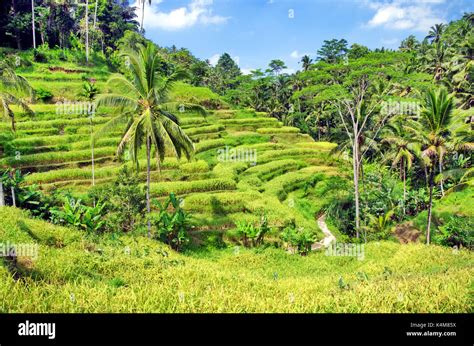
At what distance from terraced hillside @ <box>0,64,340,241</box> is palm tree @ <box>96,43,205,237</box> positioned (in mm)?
3762

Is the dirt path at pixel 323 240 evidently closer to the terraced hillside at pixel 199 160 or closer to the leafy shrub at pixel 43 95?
the terraced hillside at pixel 199 160

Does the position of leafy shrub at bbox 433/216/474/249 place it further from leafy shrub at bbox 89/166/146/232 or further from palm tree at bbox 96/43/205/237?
leafy shrub at bbox 89/166/146/232

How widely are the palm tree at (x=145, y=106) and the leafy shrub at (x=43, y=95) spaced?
1479 cm

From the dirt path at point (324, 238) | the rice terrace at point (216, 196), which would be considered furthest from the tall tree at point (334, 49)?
the dirt path at point (324, 238)

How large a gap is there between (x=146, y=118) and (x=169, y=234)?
416 cm

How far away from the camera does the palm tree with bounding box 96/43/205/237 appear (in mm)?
11391

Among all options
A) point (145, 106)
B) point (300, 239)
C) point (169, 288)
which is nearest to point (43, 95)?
point (145, 106)

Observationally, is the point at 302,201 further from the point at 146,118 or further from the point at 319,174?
the point at 146,118

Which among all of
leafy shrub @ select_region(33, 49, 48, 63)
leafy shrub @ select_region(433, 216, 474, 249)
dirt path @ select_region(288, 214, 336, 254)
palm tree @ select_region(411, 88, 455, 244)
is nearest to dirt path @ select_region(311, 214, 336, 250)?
dirt path @ select_region(288, 214, 336, 254)

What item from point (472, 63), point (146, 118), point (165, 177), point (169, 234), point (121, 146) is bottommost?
point (169, 234)
